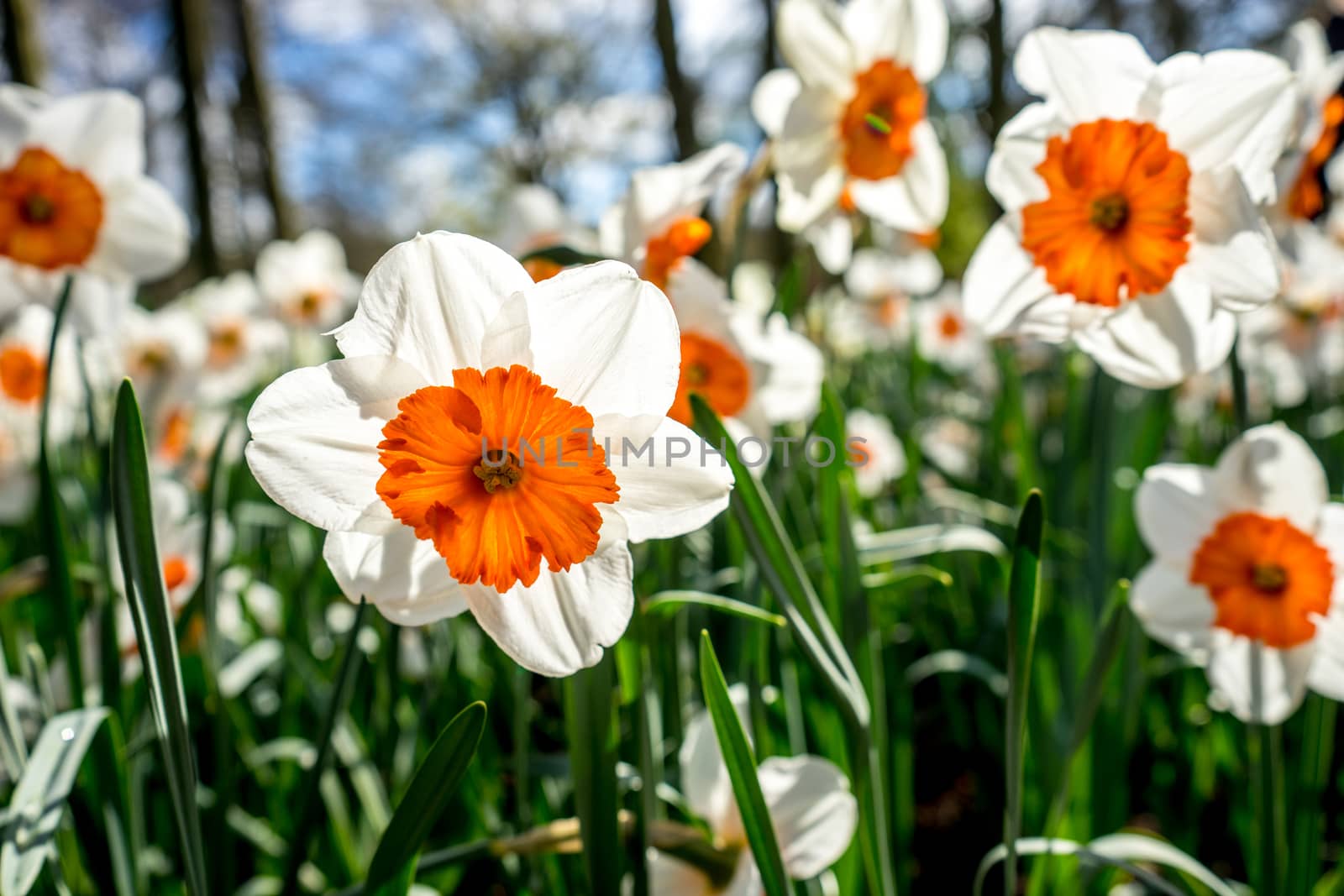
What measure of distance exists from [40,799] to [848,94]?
1.28 metres

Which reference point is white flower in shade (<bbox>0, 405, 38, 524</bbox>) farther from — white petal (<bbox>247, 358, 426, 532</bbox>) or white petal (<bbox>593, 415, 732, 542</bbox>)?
white petal (<bbox>593, 415, 732, 542</bbox>)

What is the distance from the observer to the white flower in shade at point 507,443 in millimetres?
738

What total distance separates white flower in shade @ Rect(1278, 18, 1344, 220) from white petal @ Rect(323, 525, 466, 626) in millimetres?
1042

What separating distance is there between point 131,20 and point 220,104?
725 cm

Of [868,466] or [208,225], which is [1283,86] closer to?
[868,466]

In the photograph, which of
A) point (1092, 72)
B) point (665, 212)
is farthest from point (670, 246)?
point (1092, 72)

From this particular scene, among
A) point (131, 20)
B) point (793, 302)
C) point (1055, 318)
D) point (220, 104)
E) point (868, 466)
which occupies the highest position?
point (131, 20)

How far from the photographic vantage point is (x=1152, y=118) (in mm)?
1025

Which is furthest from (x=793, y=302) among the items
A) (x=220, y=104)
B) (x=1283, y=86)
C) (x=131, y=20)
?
(x=131, y=20)

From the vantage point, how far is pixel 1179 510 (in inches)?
49.6

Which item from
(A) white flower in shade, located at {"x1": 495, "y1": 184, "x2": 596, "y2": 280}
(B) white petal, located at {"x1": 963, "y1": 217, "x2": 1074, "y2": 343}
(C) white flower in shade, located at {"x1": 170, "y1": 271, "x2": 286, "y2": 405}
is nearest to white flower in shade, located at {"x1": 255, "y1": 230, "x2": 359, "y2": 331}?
(C) white flower in shade, located at {"x1": 170, "y1": 271, "x2": 286, "y2": 405}

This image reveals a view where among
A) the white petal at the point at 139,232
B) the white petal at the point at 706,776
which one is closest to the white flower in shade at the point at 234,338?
the white petal at the point at 139,232

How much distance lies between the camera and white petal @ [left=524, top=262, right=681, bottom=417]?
29.2 inches

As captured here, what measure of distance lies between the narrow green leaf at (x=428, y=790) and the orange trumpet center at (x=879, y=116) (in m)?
0.96
